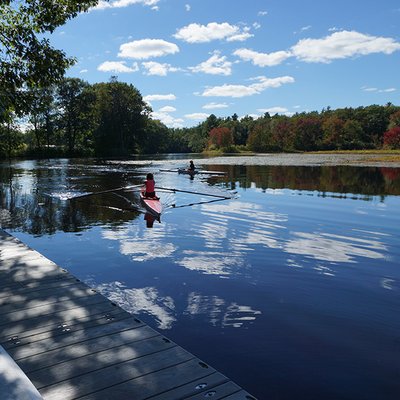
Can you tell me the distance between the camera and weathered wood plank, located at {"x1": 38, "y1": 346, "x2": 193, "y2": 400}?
4.05m

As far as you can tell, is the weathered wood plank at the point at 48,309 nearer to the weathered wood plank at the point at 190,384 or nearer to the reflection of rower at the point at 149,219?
the weathered wood plank at the point at 190,384

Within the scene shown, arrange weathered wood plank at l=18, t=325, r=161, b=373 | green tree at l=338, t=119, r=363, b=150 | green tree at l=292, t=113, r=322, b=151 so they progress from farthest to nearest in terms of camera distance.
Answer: green tree at l=292, t=113, r=322, b=151, green tree at l=338, t=119, r=363, b=150, weathered wood plank at l=18, t=325, r=161, b=373

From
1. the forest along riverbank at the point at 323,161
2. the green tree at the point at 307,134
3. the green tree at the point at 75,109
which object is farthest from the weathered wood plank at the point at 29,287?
the green tree at the point at 307,134

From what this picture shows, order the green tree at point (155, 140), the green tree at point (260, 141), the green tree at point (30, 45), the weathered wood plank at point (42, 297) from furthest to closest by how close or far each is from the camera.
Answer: the green tree at point (260, 141) < the green tree at point (155, 140) < the green tree at point (30, 45) < the weathered wood plank at point (42, 297)

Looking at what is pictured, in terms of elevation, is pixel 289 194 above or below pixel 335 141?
below

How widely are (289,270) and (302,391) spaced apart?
5.31 metres

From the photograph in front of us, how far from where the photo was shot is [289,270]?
10.3 metres

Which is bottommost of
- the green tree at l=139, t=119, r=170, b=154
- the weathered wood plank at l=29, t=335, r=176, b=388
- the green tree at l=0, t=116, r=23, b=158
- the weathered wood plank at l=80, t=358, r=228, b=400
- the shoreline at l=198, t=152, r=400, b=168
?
the weathered wood plank at l=29, t=335, r=176, b=388

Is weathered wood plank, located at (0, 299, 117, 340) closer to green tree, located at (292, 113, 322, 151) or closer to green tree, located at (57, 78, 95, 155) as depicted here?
green tree, located at (57, 78, 95, 155)

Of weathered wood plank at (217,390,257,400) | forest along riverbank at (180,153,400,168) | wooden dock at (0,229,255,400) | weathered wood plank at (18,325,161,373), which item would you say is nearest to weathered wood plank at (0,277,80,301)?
wooden dock at (0,229,255,400)

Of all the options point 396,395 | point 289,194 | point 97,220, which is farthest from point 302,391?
point 289,194

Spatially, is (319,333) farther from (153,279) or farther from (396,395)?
(153,279)

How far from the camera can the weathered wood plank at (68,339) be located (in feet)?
16.1

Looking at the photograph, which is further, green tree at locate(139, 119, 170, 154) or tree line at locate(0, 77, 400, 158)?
green tree at locate(139, 119, 170, 154)
